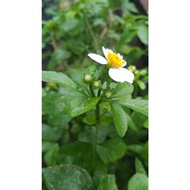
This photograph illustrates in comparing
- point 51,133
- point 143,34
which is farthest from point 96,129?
point 143,34

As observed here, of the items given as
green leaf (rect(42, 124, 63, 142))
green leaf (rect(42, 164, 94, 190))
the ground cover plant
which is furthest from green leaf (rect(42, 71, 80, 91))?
green leaf (rect(42, 124, 63, 142))

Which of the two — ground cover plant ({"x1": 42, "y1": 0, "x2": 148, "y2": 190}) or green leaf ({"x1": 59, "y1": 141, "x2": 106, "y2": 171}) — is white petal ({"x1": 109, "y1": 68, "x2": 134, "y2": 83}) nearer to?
ground cover plant ({"x1": 42, "y1": 0, "x2": 148, "y2": 190})

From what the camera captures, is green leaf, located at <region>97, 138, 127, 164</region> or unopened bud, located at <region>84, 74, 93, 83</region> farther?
green leaf, located at <region>97, 138, 127, 164</region>

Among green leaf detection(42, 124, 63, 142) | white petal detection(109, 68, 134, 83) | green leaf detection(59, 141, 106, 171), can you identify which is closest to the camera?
white petal detection(109, 68, 134, 83)

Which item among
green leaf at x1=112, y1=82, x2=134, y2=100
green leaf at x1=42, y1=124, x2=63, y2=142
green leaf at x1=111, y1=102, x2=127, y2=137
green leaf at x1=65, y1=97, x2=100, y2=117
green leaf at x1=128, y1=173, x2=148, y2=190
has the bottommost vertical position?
green leaf at x1=128, y1=173, x2=148, y2=190

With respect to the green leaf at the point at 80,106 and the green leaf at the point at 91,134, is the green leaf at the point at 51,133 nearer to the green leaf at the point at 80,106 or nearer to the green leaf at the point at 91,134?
the green leaf at the point at 91,134
